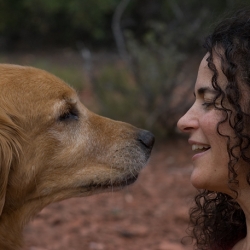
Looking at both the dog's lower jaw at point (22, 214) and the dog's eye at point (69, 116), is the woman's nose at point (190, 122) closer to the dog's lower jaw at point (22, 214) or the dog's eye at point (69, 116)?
the dog's lower jaw at point (22, 214)

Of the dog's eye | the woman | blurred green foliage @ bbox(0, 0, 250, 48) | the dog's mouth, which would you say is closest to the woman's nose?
the woman

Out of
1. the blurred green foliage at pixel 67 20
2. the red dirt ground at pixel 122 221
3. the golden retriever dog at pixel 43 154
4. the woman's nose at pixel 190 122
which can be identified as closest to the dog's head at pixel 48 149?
the golden retriever dog at pixel 43 154

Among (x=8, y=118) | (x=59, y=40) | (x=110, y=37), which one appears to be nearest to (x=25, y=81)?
(x=8, y=118)

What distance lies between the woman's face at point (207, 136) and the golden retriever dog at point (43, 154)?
2.63 ft

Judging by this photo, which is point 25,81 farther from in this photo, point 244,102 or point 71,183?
point 244,102

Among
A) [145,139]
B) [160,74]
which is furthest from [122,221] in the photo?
[160,74]

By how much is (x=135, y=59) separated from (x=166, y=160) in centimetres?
163

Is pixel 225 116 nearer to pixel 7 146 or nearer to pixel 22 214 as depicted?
pixel 7 146

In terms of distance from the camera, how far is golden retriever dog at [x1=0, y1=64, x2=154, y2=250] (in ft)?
10.4

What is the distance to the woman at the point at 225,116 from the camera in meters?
2.64

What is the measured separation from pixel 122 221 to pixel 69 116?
7.23ft

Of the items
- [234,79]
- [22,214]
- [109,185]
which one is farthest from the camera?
[109,185]

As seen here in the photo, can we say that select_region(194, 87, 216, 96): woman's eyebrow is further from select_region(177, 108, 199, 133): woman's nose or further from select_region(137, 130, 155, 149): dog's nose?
select_region(137, 130, 155, 149): dog's nose

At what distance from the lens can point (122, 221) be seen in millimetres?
5434
